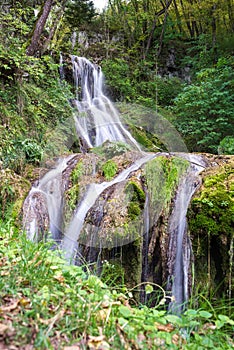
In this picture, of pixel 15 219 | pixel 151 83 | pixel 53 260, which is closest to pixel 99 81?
pixel 151 83

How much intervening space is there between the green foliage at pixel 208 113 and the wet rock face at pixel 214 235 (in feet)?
14.9

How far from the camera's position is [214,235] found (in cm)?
330

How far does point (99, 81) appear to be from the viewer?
11.5 metres

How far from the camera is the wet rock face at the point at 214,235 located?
3191 mm

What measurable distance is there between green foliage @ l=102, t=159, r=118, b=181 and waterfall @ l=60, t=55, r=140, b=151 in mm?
2337

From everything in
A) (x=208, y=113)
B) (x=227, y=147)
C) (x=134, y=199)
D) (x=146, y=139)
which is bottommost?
(x=134, y=199)

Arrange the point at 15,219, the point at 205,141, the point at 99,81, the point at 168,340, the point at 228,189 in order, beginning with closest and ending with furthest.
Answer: the point at 168,340 < the point at 228,189 < the point at 15,219 < the point at 205,141 < the point at 99,81

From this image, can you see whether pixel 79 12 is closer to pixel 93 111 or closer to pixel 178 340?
pixel 93 111

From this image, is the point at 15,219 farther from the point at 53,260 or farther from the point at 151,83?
the point at 151,83

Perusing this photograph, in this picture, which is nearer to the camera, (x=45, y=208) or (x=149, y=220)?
(x=149, y=220)

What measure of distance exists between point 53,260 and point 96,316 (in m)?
0.68

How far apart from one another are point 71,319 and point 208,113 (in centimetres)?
800

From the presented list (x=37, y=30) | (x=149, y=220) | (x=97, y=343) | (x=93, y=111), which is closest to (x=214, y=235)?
(x=149, y=220)

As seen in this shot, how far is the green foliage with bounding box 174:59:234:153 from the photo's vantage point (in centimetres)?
784
